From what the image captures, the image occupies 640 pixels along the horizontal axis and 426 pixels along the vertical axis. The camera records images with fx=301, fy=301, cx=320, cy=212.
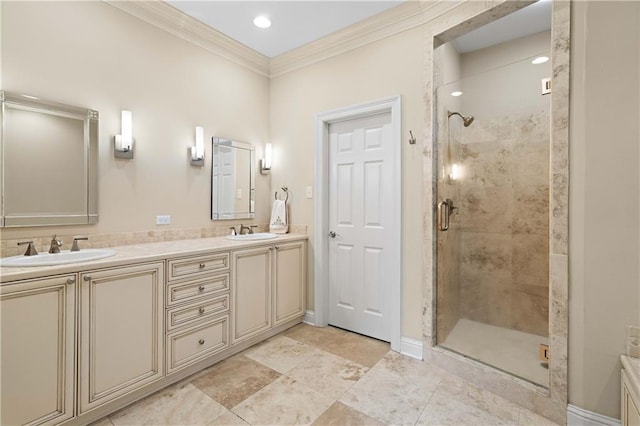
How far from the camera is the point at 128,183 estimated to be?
2.35 meters

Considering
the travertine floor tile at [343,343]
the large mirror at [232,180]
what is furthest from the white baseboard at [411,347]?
the large mirror at [232,180]

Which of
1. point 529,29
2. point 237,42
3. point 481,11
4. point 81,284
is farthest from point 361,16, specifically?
point 81,284

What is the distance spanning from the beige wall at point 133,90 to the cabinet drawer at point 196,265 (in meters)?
0.63

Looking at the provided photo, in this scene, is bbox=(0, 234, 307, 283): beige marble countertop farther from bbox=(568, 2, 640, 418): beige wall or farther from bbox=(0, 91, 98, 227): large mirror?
bbox=(568, 2, 640, 418): beige wall

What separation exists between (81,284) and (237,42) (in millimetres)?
2542

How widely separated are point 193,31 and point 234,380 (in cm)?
291

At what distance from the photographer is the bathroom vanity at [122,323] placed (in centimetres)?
145

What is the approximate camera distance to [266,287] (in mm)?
2730

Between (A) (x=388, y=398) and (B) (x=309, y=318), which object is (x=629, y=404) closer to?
(A) (x=388, y=398)

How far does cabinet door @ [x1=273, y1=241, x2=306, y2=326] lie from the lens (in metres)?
2.84

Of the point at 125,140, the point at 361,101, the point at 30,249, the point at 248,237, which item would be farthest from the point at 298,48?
the point at 30,249

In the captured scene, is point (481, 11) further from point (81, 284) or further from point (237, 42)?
point (81, 284)

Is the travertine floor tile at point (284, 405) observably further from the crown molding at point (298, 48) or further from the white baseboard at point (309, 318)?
the crown molding at point (298, 48)

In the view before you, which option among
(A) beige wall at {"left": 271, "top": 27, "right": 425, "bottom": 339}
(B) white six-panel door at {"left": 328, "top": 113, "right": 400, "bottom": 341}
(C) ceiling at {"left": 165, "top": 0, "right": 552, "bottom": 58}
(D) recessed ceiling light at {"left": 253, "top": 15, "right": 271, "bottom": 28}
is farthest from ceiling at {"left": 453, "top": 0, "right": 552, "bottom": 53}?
(D) recessed ceiling light at {"left": 253, "top": 15, "right": 271, "bottom": 28}
